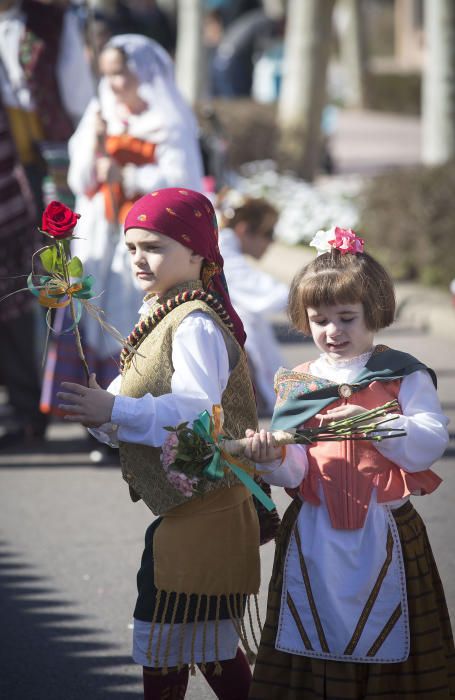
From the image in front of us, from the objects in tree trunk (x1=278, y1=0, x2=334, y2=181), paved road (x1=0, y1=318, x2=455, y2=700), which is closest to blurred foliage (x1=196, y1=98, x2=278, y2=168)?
tree trunk (x1=278, y1=0, x2=334, y2=181)

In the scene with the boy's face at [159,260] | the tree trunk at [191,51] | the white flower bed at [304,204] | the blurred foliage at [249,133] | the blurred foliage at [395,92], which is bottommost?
the boy's face at [159,260]

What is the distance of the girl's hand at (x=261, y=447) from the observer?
10.0ft

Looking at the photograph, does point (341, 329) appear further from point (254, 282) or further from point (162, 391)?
point (254, 282)

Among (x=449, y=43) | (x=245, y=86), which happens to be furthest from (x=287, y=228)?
(x=245, y=86)

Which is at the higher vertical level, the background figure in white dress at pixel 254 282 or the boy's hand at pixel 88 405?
the background figure in white dress at pixel 254 282

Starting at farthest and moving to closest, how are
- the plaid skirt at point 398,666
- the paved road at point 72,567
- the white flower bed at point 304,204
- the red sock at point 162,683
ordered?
the white flower bed at point 304,204
the paved road at point 72,567
the red sock at point 162,683
the plaid skirt at point 398,666

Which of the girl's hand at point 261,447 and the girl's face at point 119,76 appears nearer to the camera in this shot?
the girl's hand at point 261,447

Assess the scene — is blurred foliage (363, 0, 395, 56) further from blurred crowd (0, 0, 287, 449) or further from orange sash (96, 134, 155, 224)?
orange sash (96, 134, 155, 224)

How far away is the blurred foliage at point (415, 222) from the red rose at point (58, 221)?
312 inches

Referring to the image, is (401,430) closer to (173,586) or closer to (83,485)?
(173,586)

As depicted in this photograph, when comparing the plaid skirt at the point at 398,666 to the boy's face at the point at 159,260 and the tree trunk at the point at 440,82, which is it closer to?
the boy's face at the point at 159,260

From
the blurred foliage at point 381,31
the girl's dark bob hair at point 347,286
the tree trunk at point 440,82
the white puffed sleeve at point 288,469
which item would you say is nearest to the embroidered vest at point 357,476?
the white puffed sleeve at point 288,469

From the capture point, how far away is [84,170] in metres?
6.56

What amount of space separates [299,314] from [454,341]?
620cm
